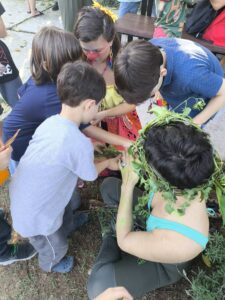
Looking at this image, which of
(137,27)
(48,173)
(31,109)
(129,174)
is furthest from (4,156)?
(137,27)

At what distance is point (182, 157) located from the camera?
112cm

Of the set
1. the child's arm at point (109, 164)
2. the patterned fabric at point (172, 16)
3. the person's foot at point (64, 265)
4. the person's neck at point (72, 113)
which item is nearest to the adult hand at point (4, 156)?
the person's neck at point (72, 113)

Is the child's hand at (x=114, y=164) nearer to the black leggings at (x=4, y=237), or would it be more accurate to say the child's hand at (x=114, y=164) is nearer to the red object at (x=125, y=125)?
the red object at (x=125, y=125)

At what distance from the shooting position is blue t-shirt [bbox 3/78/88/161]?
67.8 inches

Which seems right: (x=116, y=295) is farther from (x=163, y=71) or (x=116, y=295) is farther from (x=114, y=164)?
(x=163, y=71)

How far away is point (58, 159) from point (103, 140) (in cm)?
62

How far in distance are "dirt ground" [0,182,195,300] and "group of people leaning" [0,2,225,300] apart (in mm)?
81

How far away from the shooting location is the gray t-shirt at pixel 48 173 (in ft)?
4.96

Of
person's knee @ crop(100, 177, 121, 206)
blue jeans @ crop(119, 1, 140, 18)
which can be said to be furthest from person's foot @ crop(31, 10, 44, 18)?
person's knee @ crop(100, 177, 121, 206)

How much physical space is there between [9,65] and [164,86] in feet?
4.42

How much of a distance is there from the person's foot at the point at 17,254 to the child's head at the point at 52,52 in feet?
3.64

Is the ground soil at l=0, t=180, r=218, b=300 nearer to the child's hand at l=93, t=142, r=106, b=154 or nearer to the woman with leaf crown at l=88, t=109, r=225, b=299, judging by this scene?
the woman with leaf crown at l=88, t=109, r=225, b=299

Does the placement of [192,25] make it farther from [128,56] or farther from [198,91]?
[128,56]

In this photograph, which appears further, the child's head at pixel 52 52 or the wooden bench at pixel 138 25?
the wooden bench at pixel 138 25
